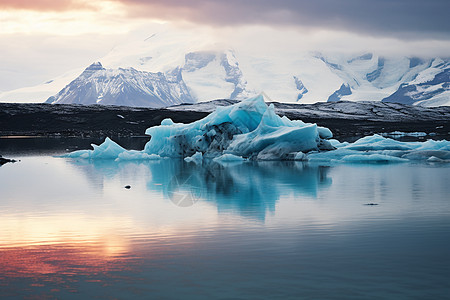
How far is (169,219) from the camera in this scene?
15.3 meters

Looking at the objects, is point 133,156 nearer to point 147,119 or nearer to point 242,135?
point 242,135

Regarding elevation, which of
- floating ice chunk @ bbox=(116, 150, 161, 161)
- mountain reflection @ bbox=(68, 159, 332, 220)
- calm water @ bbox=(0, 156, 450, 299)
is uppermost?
floating ice chunk @ bbox=(116, 150, 161, 161)

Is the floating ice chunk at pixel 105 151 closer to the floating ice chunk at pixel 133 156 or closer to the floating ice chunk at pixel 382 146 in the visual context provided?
the floating ice chunk at pixel 133 156

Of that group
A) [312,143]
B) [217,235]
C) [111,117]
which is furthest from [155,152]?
[111,117]

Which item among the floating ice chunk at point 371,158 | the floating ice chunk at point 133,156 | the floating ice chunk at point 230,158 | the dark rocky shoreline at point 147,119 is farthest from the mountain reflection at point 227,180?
the dark rocky shoreline at point 147,119

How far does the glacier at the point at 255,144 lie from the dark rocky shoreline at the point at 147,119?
127ft

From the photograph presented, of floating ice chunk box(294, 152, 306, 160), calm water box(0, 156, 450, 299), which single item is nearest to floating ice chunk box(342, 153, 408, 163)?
floating ice chunk box(294, 152, 306, 160)

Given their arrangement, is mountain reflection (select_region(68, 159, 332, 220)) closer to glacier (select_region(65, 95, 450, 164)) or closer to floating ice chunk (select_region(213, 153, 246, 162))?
floating ice chunk (select_region(213, 153, 246, 162))

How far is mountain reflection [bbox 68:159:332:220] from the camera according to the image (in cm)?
1861

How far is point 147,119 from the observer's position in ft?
346

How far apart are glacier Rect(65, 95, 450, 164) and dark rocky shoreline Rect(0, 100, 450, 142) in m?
38.8

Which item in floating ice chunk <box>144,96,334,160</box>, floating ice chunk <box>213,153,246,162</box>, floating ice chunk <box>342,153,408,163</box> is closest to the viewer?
floating ice chunk <box>342,153,408,163</box>

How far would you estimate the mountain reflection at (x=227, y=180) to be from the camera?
1861cm

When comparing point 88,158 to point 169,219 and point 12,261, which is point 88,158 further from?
point 12,261
